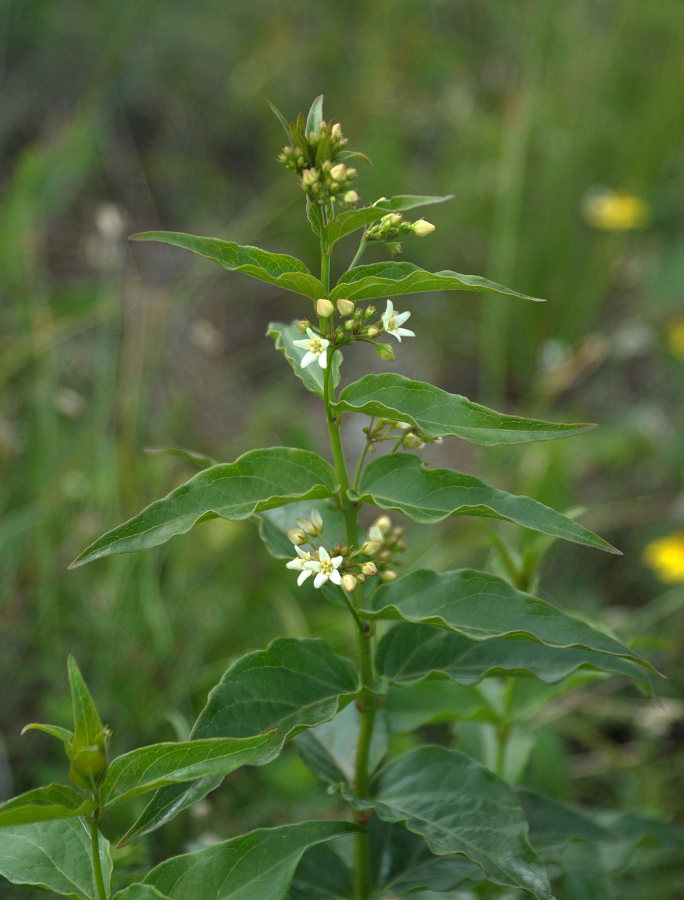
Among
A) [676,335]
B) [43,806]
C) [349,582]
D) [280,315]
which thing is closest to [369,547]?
[349,582]

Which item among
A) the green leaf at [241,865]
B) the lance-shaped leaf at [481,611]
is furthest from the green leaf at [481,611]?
the green leaf at [241,865]

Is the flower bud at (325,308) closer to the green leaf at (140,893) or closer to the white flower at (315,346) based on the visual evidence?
the white flower at (315,346)

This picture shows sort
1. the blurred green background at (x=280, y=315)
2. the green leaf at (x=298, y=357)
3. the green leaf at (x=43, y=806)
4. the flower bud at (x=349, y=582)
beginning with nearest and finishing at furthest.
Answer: the green leaf at (x=43, y=806)
the flower bud at (x=349, y=582)
the green leaf at (x=298, y=357)
the blurred green background at (x=280, y=315)

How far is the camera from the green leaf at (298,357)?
1327 mm

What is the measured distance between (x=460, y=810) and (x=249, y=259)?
34.6 inches

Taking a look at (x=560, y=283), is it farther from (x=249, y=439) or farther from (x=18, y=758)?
(x=18, y=758)

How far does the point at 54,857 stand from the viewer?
46.4 inches

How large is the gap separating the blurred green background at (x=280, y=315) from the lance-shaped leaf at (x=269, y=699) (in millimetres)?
418

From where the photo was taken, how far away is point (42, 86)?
16.5 ft

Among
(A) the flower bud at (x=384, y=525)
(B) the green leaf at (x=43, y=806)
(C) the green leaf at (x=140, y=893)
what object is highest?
(A) the flower bud at (x=384, y=525)

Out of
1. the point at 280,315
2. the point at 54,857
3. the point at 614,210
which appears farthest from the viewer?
the point at 280,315

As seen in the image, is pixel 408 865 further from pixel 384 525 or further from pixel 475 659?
pixel 384 525

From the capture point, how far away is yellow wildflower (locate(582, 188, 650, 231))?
12.1 feet

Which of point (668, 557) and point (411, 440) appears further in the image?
point (668, 557)
